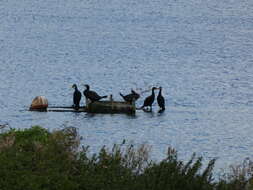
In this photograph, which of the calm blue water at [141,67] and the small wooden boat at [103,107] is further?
the small wooden boat at [103,107]

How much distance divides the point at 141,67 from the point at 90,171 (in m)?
47.2

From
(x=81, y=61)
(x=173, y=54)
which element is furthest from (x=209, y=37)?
(x=81, y=61)

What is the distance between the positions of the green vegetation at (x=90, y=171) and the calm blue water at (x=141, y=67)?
12.3 m

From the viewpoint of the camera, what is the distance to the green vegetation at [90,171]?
49.1ft

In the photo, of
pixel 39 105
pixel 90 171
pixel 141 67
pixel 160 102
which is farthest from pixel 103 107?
pixel 141 67

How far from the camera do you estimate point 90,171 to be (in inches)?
624

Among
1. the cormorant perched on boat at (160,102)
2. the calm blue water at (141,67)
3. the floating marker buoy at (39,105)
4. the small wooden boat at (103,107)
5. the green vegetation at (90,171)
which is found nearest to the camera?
the green vegetation at (90,171)

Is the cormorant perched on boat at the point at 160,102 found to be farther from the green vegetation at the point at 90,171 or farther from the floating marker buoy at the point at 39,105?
the green vegetation at the point at 90,171

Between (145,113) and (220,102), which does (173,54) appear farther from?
(145,113)

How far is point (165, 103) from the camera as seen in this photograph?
4553cm

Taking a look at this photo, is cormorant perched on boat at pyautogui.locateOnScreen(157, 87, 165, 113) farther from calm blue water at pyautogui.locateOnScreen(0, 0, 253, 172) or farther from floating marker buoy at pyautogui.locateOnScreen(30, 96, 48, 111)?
floating marker buoy at pyautogui.locateOnScreen(30, 96, 48, 111)

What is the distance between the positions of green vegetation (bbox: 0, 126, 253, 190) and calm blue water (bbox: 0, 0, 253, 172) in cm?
1232

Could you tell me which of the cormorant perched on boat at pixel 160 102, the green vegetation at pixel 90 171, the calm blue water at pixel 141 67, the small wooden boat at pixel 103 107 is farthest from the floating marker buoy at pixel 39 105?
the green vegetation at pixel 90 171

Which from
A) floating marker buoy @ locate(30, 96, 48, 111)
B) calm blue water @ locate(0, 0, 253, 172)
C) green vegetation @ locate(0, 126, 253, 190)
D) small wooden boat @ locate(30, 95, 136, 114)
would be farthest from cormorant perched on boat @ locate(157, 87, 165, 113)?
green vegetation @ locate(0, 126, 253, 190)
